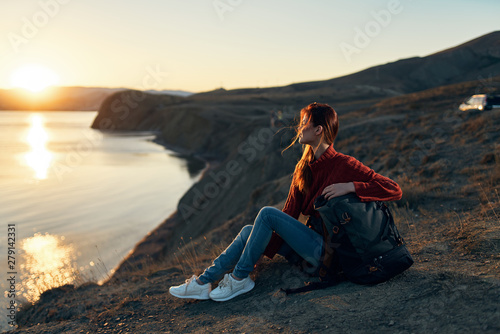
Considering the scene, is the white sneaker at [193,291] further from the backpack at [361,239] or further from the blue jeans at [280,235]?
the backpack at [361,239]

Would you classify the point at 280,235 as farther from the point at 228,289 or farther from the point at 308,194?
the point at 228,289

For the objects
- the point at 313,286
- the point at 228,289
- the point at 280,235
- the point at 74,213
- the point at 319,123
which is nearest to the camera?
the point at 319,123

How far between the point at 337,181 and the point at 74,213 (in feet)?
66.4

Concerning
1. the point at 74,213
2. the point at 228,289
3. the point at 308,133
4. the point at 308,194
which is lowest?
the point at 228,289

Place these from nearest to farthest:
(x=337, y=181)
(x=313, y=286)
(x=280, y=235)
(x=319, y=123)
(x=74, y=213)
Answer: (x=337, y=181) → (x=319, y=123) → (x=280, y=235) → (x=313, y=286) → (x=74, y=213)

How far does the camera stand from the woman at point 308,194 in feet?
10.0

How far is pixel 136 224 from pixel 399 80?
308 ft

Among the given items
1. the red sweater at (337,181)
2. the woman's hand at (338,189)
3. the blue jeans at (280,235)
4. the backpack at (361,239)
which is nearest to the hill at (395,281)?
the backpack at (361,239)

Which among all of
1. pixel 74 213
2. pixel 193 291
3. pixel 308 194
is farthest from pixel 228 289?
pixel 74 213

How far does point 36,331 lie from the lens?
4.11 meters

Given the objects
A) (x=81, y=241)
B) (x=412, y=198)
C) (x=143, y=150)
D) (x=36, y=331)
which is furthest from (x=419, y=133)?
(x=143, y=150)

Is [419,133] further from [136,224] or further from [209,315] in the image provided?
[136,224]

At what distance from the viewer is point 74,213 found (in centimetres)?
2028

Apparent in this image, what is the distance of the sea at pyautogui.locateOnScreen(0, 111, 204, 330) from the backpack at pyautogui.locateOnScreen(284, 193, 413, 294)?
5.02 m
